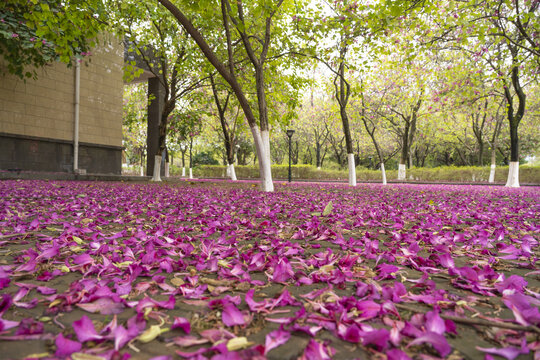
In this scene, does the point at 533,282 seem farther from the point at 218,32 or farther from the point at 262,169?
the point at 218,32

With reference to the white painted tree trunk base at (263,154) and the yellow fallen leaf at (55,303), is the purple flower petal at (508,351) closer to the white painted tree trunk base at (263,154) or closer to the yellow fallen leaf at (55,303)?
the yellow fallen leaf at (55,303)

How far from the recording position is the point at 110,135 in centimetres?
1555

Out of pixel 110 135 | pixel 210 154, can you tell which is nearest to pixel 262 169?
pixel 110 135

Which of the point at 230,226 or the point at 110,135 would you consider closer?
the point at 230,226

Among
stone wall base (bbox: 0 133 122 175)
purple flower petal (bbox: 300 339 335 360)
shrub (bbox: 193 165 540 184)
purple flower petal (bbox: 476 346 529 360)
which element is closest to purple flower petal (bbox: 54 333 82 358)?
purple flower petal (bbox: 300 339 335 360)

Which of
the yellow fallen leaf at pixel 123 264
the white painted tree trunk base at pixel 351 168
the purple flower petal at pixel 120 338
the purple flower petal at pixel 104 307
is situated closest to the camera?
the purple flower petal at pixel 120 338

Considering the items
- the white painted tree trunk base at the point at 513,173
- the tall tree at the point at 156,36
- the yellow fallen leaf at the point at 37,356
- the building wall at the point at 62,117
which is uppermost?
the tall tree at the point at 156,36

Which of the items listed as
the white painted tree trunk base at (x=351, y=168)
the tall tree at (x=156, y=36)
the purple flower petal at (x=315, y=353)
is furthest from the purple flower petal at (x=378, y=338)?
the white painted tree trunk base at (x=351, y=168)

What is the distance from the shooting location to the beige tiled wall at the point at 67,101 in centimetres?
1197

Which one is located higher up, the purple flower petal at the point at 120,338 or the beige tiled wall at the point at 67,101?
the beige tiled wall at the point at 67,101

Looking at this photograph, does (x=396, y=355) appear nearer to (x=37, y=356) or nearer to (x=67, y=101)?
(x=37, y=356)

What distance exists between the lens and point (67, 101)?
13.7 m

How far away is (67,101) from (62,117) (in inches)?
31.9

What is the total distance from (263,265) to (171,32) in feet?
41.3
